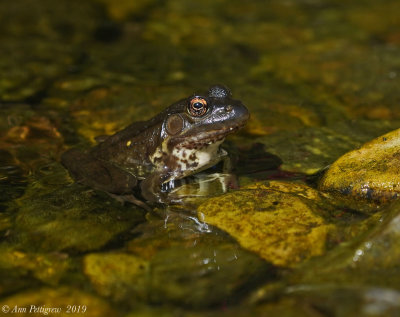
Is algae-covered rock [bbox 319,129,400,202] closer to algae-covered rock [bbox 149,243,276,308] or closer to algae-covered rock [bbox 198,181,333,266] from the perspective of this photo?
algae-covered rock [bbox 198,181,333,266]

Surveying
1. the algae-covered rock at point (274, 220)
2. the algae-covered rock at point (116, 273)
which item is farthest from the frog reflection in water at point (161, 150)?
the algae-covered rock at point (116, 273)

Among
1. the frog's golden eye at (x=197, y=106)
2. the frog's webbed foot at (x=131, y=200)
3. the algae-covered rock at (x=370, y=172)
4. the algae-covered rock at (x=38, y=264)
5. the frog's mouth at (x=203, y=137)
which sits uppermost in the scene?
the frog's golden eye at (x=197, y=106)

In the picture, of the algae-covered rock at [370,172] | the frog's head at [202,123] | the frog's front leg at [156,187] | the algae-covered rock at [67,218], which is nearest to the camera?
the algae-covered rock at [67,218]

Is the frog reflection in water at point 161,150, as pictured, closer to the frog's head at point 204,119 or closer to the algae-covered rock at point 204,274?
the frog's head at point 204,119

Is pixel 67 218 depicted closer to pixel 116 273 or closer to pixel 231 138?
pixel 116 273

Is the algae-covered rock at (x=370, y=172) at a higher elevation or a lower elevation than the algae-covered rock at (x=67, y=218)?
higher

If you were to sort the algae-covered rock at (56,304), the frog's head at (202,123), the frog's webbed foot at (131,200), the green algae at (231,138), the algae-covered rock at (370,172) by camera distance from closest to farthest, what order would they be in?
the algae-covered rock at (56,304)
the green algae at (231,138)
the algae-covered rock at (370,172)
the frog's webbed foot at (131,200)
the frog's head at (202,123)

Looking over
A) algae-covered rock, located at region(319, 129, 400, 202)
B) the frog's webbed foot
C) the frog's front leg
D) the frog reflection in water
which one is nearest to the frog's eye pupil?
the frog reflection in water
